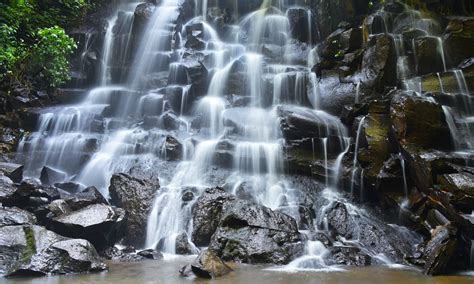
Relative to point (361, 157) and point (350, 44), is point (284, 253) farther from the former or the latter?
point (350, 44)

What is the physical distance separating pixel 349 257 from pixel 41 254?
539 cm

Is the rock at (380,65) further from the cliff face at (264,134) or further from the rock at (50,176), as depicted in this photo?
the rock at (50,176)

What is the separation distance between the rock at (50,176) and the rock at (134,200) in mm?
2448

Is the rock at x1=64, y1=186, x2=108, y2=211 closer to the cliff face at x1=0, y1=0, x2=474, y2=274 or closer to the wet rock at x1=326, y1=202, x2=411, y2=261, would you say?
the cliff face at x1=0, y1=0, x2=474, y2=274

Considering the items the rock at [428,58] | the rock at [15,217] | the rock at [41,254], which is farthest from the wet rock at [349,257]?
the rock at [428,58]

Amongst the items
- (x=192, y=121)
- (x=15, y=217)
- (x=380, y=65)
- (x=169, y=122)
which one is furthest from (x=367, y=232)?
(x=169, y=122)

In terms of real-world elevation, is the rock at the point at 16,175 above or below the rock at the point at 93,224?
above

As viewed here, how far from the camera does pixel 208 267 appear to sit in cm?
634

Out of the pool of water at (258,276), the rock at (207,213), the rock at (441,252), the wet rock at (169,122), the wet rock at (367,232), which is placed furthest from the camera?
the wet rock at (169,122)

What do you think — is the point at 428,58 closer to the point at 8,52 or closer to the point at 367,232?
the point at 367,232

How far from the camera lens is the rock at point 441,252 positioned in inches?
266

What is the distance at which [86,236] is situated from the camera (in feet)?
26.2

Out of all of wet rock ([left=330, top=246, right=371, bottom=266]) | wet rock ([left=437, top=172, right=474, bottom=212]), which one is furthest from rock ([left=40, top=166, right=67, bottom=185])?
wet rock ([left=437, top=172, right=474, bottom=212])

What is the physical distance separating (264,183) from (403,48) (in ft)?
26.0
